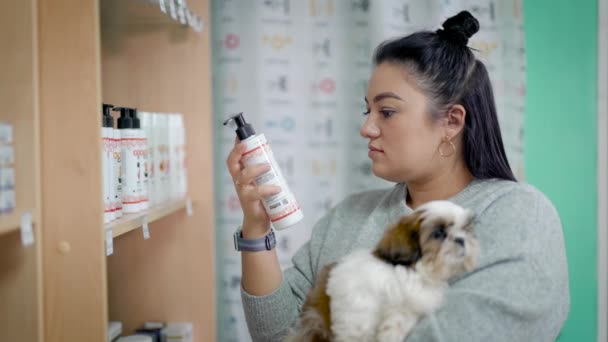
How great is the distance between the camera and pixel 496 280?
3.39 feet

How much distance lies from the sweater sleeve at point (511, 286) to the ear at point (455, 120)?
23 centimetres

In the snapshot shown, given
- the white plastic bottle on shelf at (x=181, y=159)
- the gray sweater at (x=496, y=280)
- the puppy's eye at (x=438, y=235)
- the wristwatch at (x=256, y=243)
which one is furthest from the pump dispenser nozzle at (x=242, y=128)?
the white plastic bottle on shelf at (x=181, y=159)

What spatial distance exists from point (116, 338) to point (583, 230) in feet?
5.80

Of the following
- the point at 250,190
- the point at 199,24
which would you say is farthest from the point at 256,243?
the point at 199,24

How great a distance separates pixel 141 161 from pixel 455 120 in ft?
2.72

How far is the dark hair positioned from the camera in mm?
1290

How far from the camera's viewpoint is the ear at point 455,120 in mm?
1298

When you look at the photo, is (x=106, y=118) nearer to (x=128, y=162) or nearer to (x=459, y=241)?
(x=128, y=162)

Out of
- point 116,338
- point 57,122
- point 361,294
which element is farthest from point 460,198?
point 116,338

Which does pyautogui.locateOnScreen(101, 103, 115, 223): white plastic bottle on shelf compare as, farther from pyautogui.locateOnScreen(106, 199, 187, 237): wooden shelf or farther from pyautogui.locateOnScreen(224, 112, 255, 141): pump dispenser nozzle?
pyautogui.locateOnScreen(224, 112, 255, 141): pump dispenser nozzle

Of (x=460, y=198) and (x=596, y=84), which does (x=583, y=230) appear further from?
(x=460, y=198)

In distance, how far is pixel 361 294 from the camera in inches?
39.9

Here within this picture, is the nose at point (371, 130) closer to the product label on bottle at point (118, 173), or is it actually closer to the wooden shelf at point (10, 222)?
the product label on bottle at point (118, 173)

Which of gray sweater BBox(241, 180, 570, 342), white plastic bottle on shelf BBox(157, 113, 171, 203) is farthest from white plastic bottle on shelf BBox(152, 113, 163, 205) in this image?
gray sweater BBox(241, 180, 570, 342)
